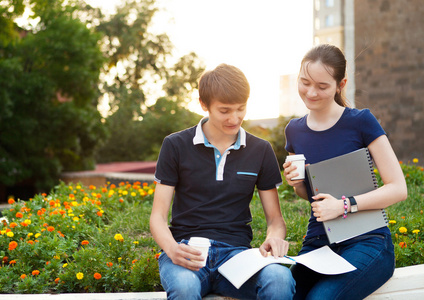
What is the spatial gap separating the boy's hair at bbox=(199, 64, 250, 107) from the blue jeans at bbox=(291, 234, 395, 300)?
0.95 metres

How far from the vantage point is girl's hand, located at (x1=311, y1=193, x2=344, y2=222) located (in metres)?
2.60

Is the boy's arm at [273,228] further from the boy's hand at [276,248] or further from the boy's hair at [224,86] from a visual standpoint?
the boy's hair at [224,86]

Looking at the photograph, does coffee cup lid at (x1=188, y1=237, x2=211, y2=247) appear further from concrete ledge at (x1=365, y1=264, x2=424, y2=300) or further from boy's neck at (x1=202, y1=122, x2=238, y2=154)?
concrete ledge at (x1=365, y1=264, x2=424, y2=300)

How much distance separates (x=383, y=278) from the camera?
8.80 ft

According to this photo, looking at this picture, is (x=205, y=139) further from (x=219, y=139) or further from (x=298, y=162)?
(x=298, y=162)

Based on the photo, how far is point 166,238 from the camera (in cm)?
267

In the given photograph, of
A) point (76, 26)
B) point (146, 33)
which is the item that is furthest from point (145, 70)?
point (76, 26)

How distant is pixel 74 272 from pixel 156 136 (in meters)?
26.3

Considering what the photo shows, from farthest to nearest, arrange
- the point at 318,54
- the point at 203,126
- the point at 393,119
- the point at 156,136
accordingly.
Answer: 1. the point at 156,136
2. the point at 393,119
3. the point at 203,126
4. the point at 318,54

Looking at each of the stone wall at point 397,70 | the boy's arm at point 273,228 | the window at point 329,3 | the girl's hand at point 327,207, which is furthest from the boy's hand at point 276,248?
the window at point 329,3

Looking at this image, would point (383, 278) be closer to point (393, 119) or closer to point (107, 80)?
point (393, 119)

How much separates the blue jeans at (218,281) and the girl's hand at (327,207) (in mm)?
335

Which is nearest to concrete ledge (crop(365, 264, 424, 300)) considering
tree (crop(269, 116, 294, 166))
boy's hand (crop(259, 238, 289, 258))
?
boy's hand (crop(259, 238, 289, 258))

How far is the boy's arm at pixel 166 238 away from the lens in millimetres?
2443
